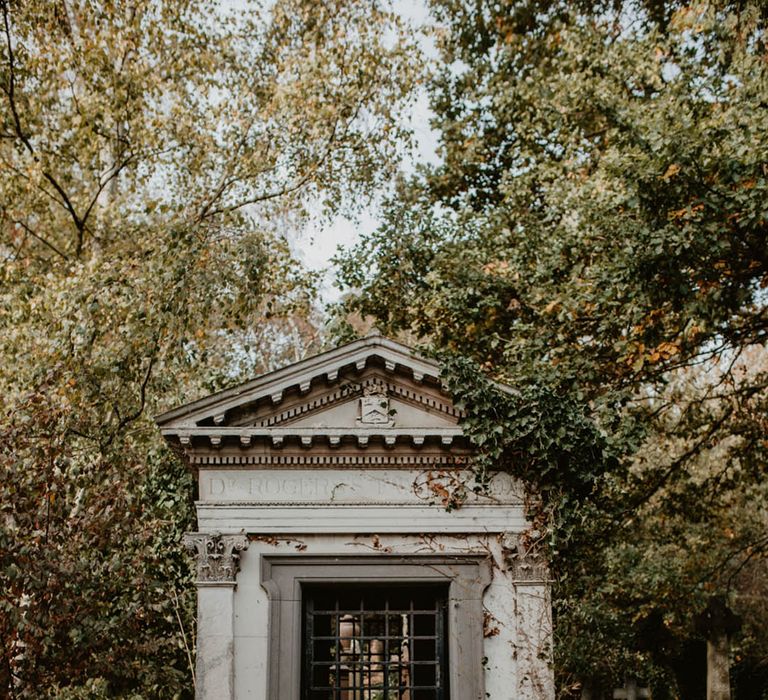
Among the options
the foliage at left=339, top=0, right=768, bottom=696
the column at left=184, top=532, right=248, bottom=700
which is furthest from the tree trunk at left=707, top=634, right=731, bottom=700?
the column at left=184, top=532, right=248, bottom=700

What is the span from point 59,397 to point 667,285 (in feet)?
28.3

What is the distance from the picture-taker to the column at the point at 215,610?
10.3 m

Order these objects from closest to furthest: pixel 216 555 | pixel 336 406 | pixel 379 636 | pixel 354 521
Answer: pixel 216 555, pixel 354 521, pixel 336 406, pixel 379 636

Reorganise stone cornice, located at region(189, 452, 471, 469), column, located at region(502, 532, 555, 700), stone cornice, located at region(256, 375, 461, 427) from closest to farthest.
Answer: column, located at region(502, 532, 555, 700) → stone cornice, located at region(189, 452, 471, 469) → stone cornice, located at region(256, 375, 461, 427)

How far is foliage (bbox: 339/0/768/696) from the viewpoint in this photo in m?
11.4

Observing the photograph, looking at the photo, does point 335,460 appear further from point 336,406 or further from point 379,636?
point 379,636

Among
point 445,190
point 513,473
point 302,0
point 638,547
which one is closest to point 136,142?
point 302,0

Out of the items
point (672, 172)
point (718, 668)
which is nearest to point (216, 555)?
point (672, 172)

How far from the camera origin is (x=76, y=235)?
1884 centimetres

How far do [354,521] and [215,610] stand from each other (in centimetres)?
197

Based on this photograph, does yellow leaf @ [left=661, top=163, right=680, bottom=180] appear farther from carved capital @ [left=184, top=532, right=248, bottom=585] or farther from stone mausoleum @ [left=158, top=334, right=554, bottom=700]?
carved capital @ [left=184, top=532, right=248, bottom=585]

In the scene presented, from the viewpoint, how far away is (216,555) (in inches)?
417

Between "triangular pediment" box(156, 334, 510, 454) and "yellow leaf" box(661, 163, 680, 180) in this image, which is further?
"yellow leaf" box(661, 163, 680, 180)

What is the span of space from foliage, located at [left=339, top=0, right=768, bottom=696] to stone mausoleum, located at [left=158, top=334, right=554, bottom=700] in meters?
0.65
